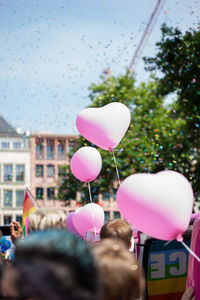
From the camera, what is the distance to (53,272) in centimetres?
112

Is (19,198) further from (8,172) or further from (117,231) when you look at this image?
(117,231)

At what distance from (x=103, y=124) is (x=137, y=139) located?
562 inches

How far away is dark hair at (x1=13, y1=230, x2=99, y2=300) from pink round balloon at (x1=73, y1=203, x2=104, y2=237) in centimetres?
336

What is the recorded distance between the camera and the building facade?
142 ft

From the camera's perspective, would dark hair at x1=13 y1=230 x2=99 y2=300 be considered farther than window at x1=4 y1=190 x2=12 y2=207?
No

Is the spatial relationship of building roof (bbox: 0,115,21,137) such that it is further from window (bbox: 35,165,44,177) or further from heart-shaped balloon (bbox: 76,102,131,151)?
heart-shaped balloon (bbox: 76,102,131,151)

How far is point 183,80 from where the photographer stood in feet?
43.2

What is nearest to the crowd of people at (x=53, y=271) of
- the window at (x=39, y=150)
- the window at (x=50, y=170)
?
the window at (x=50, y=170)

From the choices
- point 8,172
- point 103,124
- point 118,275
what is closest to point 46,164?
point 8,172

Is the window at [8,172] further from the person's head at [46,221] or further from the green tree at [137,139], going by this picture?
the person's head at [46,221]

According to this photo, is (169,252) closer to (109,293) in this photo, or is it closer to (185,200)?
(185,200)

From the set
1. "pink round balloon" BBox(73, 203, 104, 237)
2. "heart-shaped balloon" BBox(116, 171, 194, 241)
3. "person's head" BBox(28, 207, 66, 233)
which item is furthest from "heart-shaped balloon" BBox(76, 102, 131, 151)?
"person's head" BBox(28, 207, 66, 233)

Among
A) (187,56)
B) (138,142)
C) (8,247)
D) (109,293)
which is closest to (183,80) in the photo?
(187,56)

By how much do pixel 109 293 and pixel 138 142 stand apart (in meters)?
16.8
